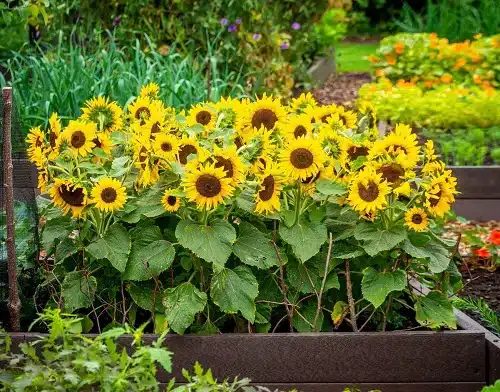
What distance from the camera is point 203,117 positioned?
394 cm

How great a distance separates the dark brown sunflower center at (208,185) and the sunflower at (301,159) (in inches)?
9.2

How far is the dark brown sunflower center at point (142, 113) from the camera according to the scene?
157 inches

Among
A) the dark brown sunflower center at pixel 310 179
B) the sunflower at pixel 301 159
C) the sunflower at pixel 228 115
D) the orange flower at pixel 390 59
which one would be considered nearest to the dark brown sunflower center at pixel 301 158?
the sunflower at pixel 301 159

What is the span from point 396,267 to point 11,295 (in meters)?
1.28

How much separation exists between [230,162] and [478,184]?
3.60 meters

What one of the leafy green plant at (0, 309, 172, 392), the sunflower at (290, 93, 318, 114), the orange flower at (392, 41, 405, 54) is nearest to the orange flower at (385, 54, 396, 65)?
the orange flower at (392, 41, 405, 54)

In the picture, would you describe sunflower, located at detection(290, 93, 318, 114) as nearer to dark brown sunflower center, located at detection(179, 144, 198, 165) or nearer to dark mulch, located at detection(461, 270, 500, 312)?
dark brown sunflower center, located at detection(179, 144, 198, 165)

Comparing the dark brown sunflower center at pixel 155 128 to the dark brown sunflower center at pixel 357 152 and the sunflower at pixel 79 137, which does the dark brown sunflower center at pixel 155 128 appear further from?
the dark brown sunflower center at pixel 357 152

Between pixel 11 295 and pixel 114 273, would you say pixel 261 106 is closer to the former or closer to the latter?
pixel 114 273

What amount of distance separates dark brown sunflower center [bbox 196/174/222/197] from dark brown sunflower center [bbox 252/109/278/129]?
530 mm

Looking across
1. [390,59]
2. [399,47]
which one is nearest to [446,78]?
[399,47]

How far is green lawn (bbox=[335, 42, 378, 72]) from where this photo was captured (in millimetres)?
15884

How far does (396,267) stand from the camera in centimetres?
372

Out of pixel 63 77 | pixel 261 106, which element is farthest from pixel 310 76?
pixel 261 106
